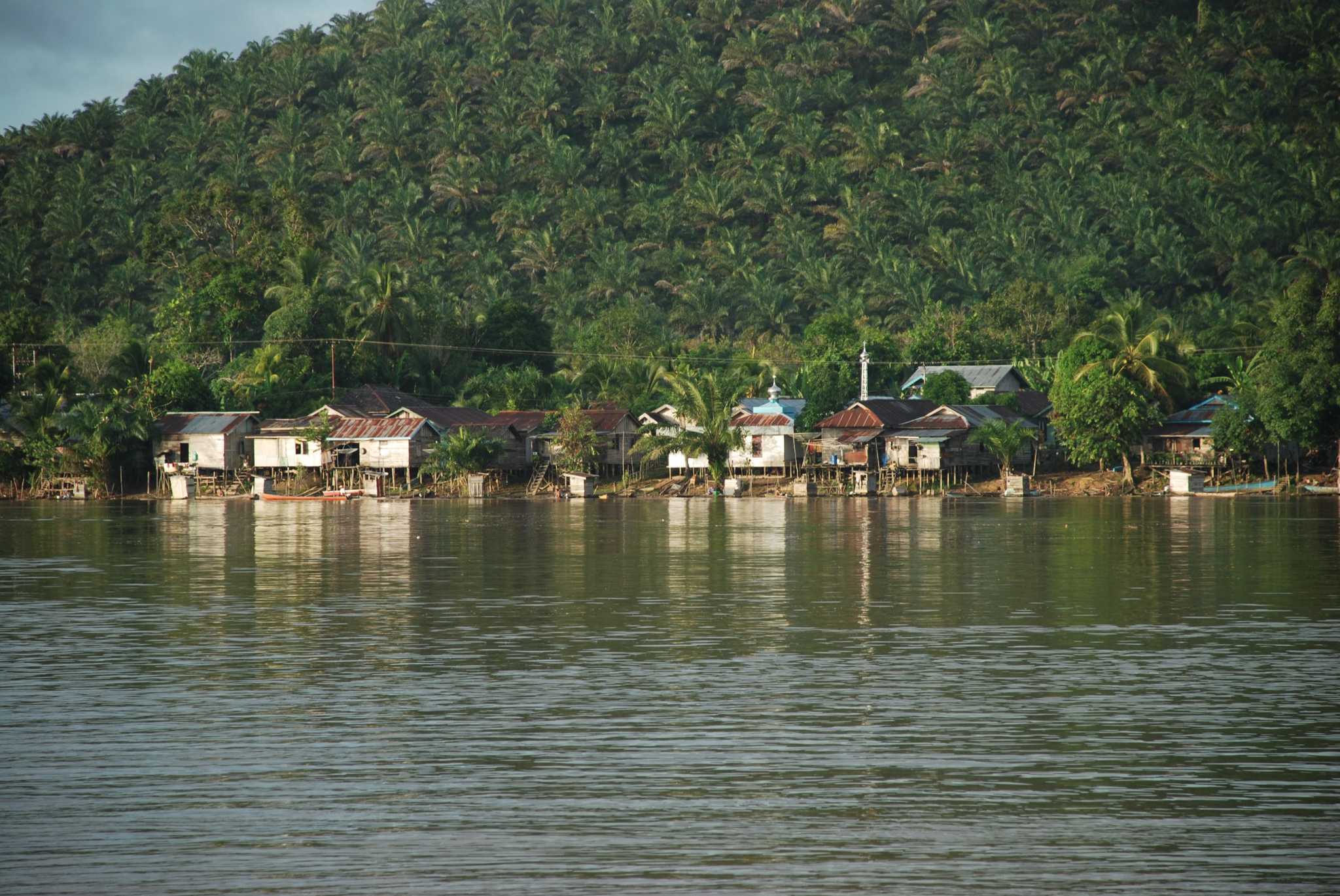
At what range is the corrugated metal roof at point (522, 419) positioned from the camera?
6838 cm

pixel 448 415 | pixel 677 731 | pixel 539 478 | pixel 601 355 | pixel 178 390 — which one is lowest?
pixel 677 731

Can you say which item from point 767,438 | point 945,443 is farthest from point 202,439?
point 945,443

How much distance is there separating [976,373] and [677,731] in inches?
2435

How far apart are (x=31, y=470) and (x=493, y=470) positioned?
21.3 metres

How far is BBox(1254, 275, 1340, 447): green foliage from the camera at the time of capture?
53156 millimetres

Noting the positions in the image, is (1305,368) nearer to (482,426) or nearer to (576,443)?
(576,443)

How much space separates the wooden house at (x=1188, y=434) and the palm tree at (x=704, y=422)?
17.9 m

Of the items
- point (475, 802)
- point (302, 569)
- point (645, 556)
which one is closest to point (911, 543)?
point (645, 556)

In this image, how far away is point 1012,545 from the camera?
36.8 m

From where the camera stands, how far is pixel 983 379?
72.4 meters

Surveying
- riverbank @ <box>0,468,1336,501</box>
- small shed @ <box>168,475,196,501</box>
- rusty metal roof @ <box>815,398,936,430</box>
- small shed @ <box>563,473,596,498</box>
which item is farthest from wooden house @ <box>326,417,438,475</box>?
rusty metal roof @ <box>815,398,936,430</box>

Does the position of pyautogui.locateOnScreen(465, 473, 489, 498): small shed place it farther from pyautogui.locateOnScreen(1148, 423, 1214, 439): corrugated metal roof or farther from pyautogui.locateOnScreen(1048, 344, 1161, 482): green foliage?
pyautogui.locateOnScreen(1148, 423, 1214, 439): corrugated metal roof

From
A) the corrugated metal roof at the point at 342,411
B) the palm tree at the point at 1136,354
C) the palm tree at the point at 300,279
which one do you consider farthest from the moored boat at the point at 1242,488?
the palm tree at the point at 300,279

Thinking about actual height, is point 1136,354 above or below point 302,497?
above
